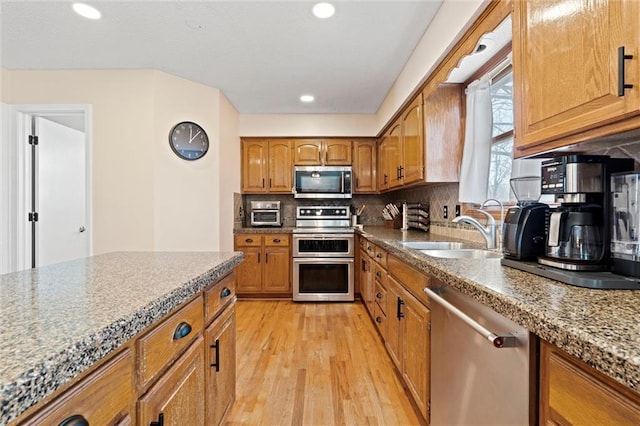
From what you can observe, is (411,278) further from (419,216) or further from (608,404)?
(419,216)

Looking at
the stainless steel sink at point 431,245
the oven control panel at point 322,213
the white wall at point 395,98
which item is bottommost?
Answer: the stainless steel sink at point 431,245

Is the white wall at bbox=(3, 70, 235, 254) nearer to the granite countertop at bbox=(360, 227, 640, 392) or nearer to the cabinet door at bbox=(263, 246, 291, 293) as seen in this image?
the cabinet door at bbox=(263, 246, 291, 293)

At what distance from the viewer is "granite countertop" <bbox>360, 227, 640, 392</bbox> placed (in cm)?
55

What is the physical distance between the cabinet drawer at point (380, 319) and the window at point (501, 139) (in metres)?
1.21

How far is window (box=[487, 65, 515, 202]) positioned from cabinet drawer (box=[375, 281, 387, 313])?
105 centimetres

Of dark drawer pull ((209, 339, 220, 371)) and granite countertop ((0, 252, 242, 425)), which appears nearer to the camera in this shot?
granite countertop ((0, 252, 242, 425))

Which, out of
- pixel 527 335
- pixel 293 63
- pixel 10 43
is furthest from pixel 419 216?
pixel 10 43

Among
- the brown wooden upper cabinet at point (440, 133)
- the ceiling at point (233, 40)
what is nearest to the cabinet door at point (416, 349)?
the brown wooden upper cabinet at point (440, 133)

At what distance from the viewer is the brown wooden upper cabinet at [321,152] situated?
4.44 metres

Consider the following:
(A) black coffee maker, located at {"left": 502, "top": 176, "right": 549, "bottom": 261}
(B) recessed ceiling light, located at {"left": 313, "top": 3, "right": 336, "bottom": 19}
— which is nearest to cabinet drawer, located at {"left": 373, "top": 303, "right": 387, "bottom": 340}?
(A) black coffee maker, located at {"left": 502, "top": 176, "right": 549, "bottom": 261}

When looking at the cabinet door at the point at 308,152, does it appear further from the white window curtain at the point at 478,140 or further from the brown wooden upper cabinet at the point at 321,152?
the white window curtain at the point at 478,140

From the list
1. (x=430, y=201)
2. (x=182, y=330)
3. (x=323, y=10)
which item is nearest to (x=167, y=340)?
(x=182, y=330)

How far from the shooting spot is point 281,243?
13.5ft

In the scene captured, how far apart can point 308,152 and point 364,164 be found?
2.59 ft
